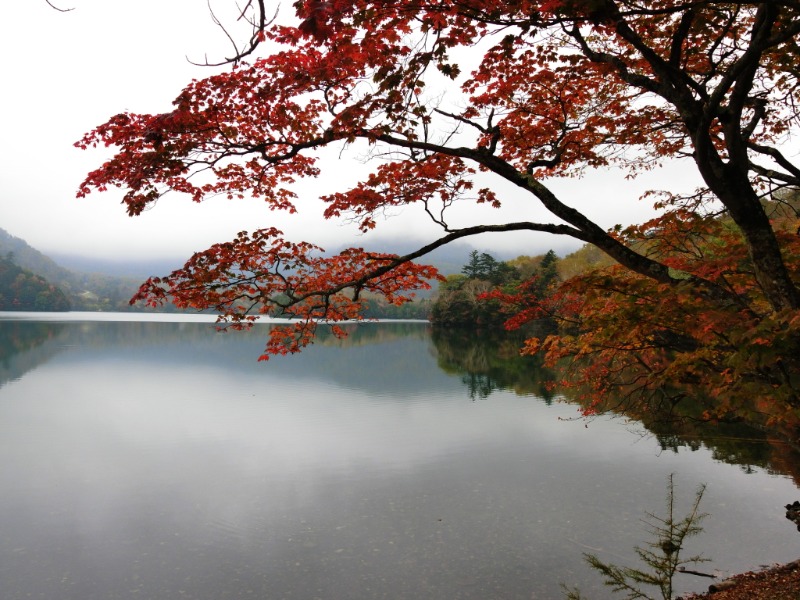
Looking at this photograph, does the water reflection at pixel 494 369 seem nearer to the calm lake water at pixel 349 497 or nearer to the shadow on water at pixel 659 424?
the shadow on water at pixel 659 424

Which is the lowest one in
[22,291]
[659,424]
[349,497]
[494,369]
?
[349,497]

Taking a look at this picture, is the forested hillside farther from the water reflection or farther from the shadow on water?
the shadow on water

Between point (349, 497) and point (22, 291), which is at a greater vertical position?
point (22, 291)

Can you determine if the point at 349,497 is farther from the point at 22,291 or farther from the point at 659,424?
the point at 22,291

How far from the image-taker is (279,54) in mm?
5574

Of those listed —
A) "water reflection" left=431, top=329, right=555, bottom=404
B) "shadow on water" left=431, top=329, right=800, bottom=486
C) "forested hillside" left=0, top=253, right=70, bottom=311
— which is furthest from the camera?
"forested hillside" left=0, top=253, right=70, bottom=311

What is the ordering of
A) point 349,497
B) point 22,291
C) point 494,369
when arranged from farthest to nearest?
1. point 22,291
2. point 494,369
3. point 349,497

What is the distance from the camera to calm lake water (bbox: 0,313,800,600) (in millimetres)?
6984

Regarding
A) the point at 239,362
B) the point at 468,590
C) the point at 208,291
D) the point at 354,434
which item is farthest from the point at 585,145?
the point at 239,362

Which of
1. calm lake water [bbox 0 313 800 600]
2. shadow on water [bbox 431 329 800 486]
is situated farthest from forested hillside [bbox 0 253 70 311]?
calm lake water [bbox 0 313 800 600]

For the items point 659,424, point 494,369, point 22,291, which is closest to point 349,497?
point 659,424

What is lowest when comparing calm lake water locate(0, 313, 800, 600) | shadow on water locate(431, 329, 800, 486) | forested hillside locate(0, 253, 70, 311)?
calm lake water locate(0, 313, 800, 600)

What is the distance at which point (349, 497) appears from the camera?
9891 mm

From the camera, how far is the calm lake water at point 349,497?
6.98 m
